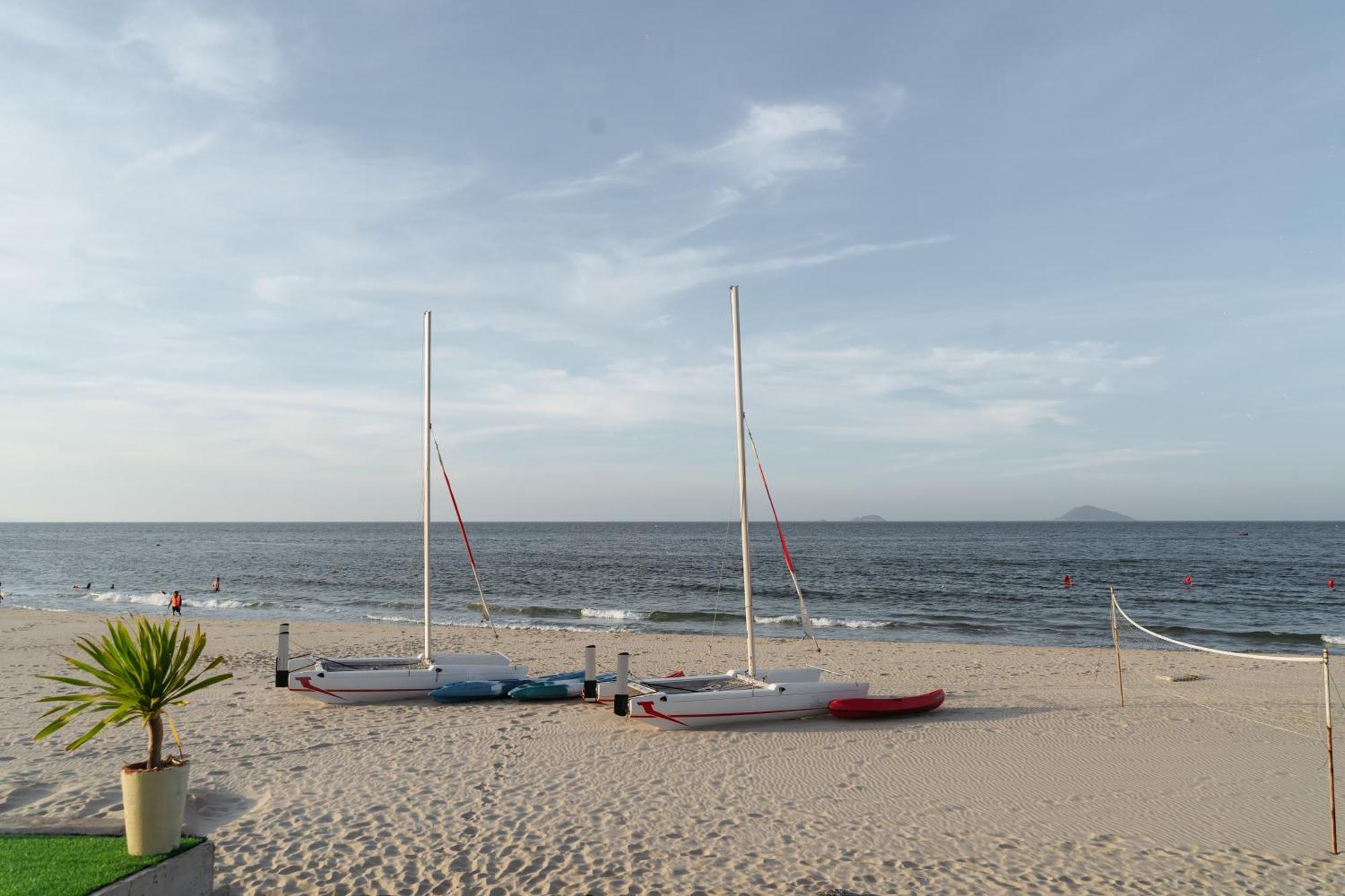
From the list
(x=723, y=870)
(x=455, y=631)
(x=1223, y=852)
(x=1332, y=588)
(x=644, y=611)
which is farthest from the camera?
(x=1332, y=588)

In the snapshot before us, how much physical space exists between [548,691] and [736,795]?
222 inches

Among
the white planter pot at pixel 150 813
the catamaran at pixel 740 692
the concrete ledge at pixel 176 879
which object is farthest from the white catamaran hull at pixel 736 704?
the white planter pot at pixel 150 813

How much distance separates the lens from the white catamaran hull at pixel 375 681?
13.9 m

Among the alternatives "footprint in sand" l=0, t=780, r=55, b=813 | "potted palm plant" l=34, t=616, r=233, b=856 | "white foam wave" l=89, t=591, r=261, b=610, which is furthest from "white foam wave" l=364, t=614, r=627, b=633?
"potted palm plant" l=34, t=616, r=233, b=856

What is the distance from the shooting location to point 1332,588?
43500 millimetres

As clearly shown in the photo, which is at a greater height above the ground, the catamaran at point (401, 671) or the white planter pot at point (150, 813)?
the white planter pot at point (150, 813)

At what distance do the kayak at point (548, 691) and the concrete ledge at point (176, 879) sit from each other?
8.04 meters

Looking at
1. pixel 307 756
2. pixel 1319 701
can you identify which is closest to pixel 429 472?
pixel 307 756

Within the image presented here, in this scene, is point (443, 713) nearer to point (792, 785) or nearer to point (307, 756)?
point (307, 756)

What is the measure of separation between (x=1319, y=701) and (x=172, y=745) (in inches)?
744

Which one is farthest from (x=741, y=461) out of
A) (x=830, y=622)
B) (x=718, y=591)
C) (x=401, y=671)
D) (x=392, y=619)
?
(x=718, y=591)

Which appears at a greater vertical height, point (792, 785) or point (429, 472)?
point (429, 472)

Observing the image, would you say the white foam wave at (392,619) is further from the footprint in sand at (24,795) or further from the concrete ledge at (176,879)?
the concrete ledge at (176,879)

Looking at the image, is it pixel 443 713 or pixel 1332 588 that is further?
pixel 1332 588
